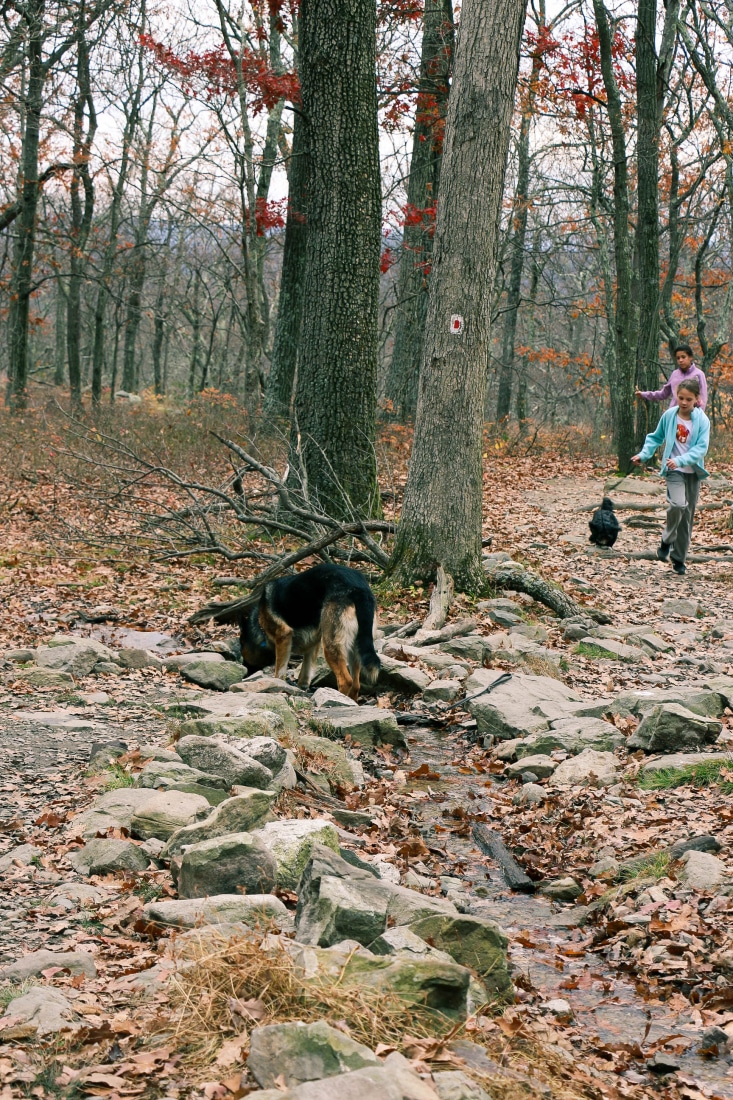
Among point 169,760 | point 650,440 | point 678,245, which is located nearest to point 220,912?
point 169,760

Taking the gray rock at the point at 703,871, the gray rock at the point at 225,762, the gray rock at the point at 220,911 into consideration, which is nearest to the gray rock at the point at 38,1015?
the gray rock at the point at 220,911

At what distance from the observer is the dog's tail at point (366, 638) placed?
785cm

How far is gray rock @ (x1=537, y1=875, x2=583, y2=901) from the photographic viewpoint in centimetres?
489

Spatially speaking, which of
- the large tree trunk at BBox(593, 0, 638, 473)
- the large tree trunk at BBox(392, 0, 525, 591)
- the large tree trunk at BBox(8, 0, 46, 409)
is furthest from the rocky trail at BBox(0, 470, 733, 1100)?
the large tree trunk at BBox(8, 0, 46, 409)

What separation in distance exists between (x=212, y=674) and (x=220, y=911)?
4869 millimetres

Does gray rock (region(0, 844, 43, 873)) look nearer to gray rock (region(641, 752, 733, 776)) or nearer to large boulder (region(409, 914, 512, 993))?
large boulder (region(409, 914, 512, 993))

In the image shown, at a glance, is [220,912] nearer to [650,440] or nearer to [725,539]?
[650,440]

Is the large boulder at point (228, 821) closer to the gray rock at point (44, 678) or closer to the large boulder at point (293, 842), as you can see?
the large boulder at point (293, 842)

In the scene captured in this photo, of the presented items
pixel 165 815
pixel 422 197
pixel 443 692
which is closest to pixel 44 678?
pixel 443 692

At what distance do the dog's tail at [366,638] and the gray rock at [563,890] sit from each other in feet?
10.2

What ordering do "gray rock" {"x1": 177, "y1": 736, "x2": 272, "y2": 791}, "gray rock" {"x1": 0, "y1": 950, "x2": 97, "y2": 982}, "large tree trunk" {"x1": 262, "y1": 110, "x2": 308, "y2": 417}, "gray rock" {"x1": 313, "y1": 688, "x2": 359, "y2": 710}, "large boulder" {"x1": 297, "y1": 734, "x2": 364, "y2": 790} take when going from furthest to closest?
"large tree trunk" {"x1": 262, "y1": 110, "x2": 308, "y2": 417} < "gray rock" {"x1": 313, "y1": 688, "x2": 359, "y2": 710} < "large boulder" {"x1": 297, "y1": 734, "x2": 364, "y2": 790} < "gray rock" {"x1": 177, "y1": 736, "x2": 272, "y2": 791} < "gray rock" {"x1": 0, "y1": 950, "x2": 97, "y2": 982}

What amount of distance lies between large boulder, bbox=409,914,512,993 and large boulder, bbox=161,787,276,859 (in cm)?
112

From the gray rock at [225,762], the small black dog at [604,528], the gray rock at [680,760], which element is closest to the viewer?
the gray rock at [225,762]

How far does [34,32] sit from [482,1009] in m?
23.2
